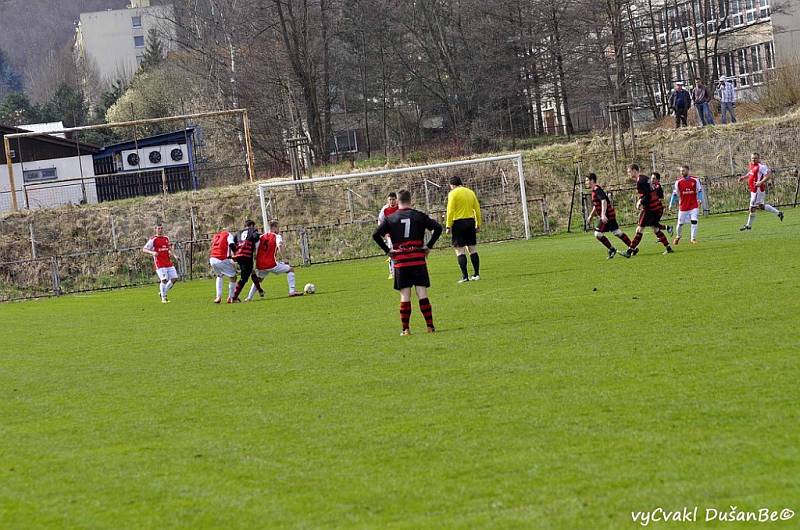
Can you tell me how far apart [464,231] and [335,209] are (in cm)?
2171

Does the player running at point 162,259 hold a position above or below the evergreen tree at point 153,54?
below

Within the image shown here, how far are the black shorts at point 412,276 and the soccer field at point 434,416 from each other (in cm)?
72

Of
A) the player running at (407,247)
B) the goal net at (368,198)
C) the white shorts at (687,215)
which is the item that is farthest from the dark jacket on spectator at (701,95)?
the player running at (407,247)

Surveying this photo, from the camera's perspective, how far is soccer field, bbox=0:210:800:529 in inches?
254

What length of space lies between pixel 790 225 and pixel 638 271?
31.9ft

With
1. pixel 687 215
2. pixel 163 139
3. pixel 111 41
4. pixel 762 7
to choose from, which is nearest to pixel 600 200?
pixel 687 215

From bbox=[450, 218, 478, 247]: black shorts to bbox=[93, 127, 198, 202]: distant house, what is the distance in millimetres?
25662

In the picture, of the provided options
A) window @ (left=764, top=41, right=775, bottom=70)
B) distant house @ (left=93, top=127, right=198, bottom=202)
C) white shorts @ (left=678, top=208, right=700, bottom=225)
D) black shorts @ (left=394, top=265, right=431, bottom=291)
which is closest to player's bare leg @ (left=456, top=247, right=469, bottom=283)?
white shorts @ (left=678, top=208, right=700, bottom=225)

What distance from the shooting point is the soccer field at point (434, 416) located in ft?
21.2

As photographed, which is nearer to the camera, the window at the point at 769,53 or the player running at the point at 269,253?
the player running at the point at 269,253

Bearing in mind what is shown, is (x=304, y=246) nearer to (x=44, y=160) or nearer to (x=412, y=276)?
(x=412, y=276)

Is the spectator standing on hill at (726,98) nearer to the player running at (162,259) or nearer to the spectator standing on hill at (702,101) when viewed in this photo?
the spectator standing on hill at (702,101)

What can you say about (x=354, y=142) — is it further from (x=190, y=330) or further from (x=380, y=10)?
(x=190, y=330)

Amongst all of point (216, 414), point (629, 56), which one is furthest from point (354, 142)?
point (216, 414)
